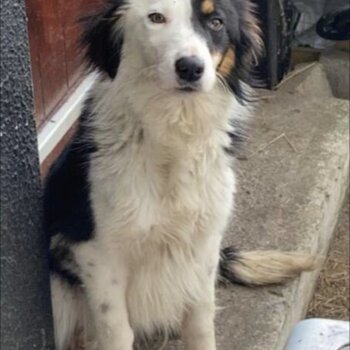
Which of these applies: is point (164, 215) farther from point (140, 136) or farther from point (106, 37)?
point (106, 37)

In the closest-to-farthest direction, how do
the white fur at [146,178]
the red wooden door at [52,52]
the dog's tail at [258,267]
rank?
the white fur at [146,178] < the dog's tail at [258,267] < the red wooden door at [52,52]

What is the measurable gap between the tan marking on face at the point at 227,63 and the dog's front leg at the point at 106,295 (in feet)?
1.93

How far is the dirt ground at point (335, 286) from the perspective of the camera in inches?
154

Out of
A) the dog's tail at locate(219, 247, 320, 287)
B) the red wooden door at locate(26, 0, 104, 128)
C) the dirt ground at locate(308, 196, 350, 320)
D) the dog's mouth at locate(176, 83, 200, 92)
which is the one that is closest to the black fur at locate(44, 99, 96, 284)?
the dog's mouth at locate(176, 83, 200, 92)

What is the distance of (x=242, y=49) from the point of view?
266 centimetres

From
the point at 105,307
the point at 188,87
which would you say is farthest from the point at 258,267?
the point at 188,87

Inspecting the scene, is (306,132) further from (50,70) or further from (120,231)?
(120,231)

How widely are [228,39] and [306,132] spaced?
1884 millimetres

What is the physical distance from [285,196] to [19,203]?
1725 millimetres

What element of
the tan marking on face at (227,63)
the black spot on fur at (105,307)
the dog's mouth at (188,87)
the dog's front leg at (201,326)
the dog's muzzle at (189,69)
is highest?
the dog's muzzle at (189,69)

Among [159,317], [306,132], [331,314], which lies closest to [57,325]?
[159,317]

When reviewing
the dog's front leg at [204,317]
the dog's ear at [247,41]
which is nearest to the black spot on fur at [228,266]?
the dog's front leg at [204,317]

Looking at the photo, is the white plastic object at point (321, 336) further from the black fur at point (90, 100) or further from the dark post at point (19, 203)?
the dark post at point (19, 203)

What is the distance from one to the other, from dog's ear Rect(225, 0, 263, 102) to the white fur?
1.8 inches
